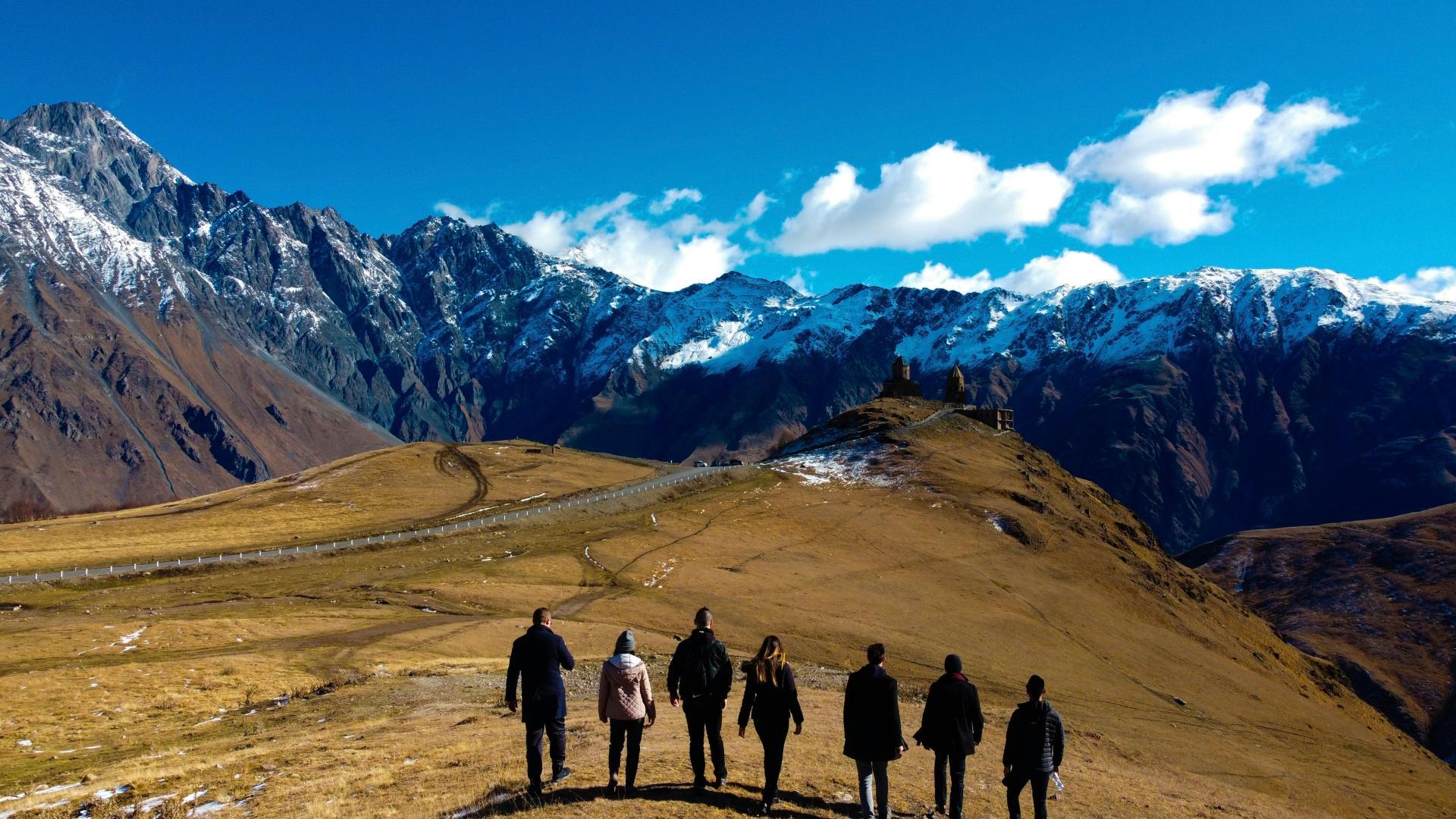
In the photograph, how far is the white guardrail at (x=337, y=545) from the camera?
77188 millimetres

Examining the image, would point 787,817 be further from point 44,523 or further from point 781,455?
point 781,455

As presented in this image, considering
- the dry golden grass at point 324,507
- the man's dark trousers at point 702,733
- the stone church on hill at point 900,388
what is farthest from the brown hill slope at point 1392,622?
the man's dark trousers at point 702,733

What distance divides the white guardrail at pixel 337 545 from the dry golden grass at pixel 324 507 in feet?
9.64

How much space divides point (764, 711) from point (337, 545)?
81367mm

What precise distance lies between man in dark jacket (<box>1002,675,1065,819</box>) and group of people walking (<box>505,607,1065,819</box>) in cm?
2

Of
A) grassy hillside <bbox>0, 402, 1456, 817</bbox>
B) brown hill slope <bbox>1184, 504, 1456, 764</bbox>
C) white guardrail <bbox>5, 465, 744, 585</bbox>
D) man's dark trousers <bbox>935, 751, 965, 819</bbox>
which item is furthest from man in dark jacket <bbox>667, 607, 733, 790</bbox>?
brown hill slope <bbox>1184, 504, 1456, 764</bbox>

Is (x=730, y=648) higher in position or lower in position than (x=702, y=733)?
lower

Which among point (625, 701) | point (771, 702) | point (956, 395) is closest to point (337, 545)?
point (625, 701)

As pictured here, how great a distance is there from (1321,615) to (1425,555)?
31.7 meters

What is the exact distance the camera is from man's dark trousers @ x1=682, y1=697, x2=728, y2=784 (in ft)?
65.3

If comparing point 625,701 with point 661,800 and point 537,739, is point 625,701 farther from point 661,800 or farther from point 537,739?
point 661,800

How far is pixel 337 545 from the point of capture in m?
91.9

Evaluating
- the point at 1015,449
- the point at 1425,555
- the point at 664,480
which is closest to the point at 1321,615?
the point at 1425,555

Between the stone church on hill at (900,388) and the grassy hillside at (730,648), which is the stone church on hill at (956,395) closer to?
the stone church on hill at (900,388)
